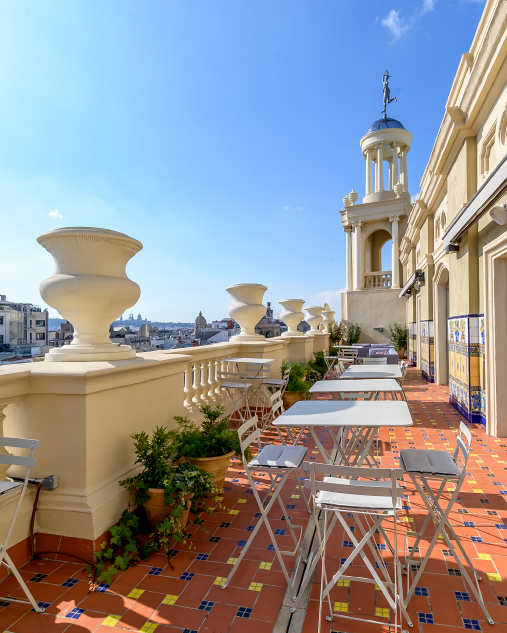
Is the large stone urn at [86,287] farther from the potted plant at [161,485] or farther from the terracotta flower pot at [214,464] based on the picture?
the terracotta flower pot at [214,464]

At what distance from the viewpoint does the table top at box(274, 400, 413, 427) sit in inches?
111

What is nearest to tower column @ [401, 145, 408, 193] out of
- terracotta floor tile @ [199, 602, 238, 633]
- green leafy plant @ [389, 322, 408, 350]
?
green leafy plant @ [389, 322, 408, 350]

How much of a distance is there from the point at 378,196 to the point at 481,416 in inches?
726

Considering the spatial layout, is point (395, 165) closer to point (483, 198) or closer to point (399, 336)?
point (399, 336)

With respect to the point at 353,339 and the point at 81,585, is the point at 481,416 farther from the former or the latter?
the point at 353,339

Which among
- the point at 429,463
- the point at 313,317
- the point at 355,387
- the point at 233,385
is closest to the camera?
the point at 429,463

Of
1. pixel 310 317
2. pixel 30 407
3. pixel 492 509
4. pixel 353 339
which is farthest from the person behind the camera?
pixel 353 339

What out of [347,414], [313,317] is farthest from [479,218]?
[313,317]

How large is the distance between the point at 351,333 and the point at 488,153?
14.3m

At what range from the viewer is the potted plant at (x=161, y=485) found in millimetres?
2881

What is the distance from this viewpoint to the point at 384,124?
76.1 feet

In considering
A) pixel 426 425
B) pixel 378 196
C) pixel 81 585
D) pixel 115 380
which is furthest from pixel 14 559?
pixel 378 196

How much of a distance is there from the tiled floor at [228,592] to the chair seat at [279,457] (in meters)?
0.62

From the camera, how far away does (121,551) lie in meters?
2.78
